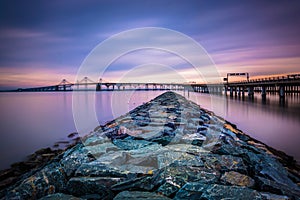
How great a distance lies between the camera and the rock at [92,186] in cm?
284

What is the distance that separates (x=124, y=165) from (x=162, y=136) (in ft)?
7.05

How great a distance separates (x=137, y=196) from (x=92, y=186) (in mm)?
711

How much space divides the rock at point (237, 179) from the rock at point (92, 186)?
5.36 feet

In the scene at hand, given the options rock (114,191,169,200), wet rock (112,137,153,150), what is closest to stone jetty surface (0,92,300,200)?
rock (114,191,169,200)

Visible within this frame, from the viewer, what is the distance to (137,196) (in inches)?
103

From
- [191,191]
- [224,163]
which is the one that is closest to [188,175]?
[191,191]

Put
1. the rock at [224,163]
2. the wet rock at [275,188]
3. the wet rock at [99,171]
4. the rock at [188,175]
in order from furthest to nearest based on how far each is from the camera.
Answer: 1. the rock at [224,163]
2. the wet rock at [99,171]
3. the rock at [188,175]
4. the wet rock at [275,188]

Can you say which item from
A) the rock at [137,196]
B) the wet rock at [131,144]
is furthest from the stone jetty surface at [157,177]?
the wet rock at [131,144]

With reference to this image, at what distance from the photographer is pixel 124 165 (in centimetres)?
360

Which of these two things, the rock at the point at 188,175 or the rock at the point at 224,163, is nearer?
the rock at the point at 188,175

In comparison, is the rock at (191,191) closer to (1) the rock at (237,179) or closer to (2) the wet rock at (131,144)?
(1) the rock at (237,179)

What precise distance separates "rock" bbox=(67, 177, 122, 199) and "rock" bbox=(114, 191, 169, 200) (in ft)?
0.69

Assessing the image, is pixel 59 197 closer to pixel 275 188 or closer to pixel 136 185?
pixel 136 185

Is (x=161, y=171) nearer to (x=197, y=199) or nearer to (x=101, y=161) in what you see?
(x=197, y=199)
